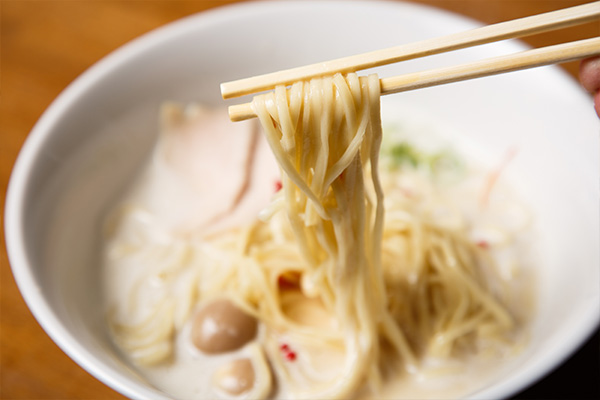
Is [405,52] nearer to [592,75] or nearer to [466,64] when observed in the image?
[466,64]

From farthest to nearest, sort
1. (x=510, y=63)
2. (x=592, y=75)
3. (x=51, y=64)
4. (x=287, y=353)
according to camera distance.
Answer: (x=51, y=64)
(x=287, y=353)
(x=592, y=75)
(x=510, y=63)

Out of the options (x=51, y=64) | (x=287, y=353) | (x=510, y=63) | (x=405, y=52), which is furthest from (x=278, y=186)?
(x=51, y=64)

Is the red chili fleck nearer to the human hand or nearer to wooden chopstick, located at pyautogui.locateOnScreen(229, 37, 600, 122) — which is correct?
wooden chopstick, located at pyautogui.locateOnScreen(229, 37, 600, 122)

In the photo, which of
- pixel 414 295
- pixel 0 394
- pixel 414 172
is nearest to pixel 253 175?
pixel 414 172

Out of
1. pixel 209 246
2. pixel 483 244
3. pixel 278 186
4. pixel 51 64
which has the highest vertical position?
pixel 51 64

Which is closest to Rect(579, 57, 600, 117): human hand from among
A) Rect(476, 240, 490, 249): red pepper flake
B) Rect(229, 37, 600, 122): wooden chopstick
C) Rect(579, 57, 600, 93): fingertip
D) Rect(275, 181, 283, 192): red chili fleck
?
Rect(579, 57, 600, 93): fingertip

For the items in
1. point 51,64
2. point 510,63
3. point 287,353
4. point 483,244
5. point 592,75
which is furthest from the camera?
point 51,64

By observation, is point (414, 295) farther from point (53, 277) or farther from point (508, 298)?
point (53, 277)
